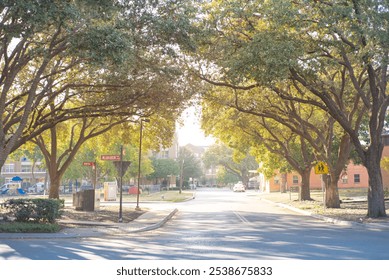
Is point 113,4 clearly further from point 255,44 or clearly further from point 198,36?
point 255,44

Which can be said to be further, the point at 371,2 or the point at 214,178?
the point at 214,178

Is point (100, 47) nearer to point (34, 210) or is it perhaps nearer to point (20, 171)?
point (34, 210)

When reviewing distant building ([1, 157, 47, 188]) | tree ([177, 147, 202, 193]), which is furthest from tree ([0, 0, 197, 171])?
A: distant building ([1, 157, 47, 188])

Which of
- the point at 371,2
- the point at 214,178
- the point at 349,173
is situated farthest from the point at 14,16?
the point at 214,178

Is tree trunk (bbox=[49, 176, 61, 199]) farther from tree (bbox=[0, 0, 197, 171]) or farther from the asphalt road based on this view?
the asphalt road

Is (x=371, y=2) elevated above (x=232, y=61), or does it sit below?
above

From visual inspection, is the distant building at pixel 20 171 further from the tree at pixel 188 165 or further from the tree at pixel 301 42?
the tree at pixel 301 42

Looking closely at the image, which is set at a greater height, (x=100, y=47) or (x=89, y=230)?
(x=100, y=47)

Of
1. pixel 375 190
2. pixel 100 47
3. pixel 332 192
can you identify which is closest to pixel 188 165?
pixel 332 192

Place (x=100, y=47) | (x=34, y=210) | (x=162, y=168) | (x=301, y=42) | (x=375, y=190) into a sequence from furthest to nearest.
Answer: (x=162, y=168) → (x=375, y=190) → (x=301, y=42) → (x=34, y=210) → (x=100, y=47)

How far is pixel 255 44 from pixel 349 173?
6008 cm

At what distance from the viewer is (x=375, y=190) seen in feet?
66.8

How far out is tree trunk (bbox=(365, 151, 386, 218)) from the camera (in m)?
20.2

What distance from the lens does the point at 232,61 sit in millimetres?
17203
